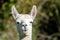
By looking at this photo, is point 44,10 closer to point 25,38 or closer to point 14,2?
point 14,2

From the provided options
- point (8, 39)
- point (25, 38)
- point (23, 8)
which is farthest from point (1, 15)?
point (25, 38)

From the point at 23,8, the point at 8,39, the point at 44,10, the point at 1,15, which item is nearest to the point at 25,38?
the point at 23,8

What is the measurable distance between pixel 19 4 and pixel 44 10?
599mm

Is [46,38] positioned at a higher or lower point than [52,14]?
lower

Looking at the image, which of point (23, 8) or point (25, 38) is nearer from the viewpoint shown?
point (25, 38)

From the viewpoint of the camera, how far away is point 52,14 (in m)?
Answer: 4.54

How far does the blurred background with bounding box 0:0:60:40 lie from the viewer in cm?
426

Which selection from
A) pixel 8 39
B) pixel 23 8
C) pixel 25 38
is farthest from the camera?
pixel 8 39

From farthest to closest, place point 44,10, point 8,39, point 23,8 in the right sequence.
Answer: point 44,10 < point 8,39 < point 23,8

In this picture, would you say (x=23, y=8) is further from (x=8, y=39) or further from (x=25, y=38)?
(x=25, y=38)

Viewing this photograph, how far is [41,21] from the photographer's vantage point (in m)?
4.50

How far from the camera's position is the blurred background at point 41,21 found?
426 cm

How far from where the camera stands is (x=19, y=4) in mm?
4031

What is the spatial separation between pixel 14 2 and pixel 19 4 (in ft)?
1.72
